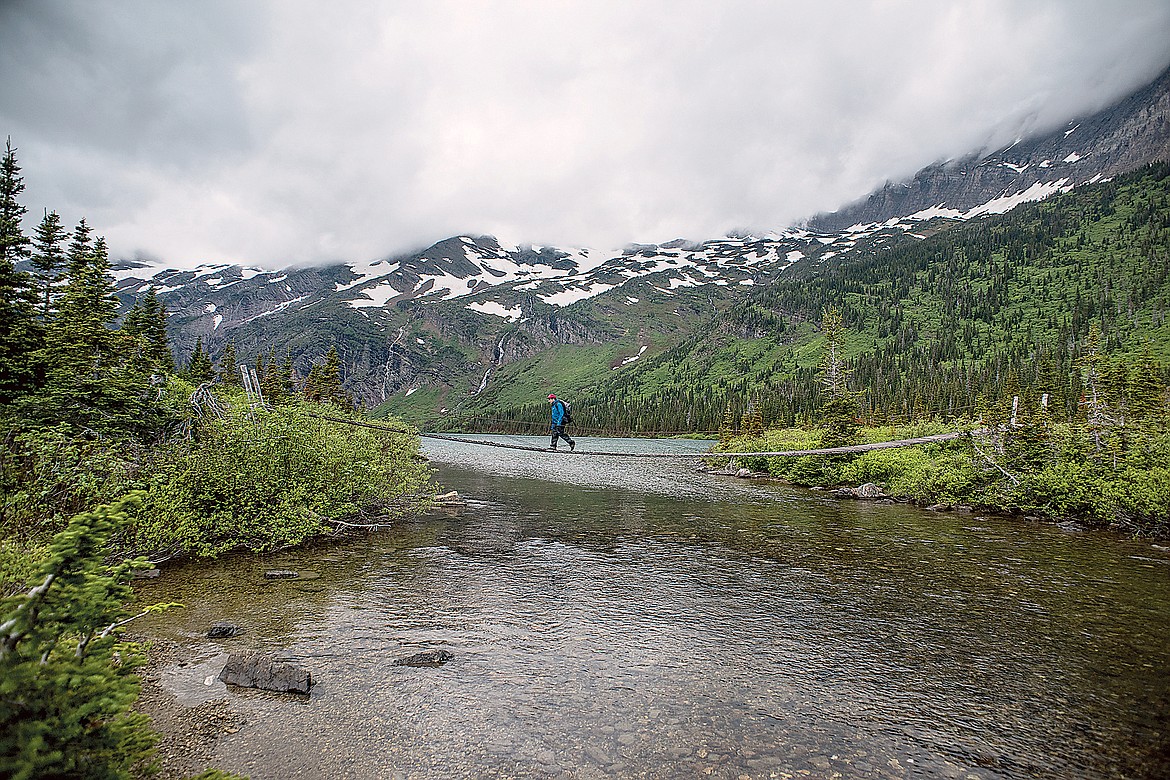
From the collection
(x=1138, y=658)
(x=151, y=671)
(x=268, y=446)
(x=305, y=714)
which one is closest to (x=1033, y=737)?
(x=1138, y=658)

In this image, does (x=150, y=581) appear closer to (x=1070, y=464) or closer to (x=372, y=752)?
(x=372, y=752)

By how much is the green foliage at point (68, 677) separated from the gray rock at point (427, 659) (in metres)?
7.94

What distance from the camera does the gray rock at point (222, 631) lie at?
13.5 meters

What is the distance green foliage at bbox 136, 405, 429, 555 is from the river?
4.21 feet

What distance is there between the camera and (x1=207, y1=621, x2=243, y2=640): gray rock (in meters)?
13.5

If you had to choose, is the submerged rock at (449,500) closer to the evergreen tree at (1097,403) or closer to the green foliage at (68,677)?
the green foliage at (68,677)

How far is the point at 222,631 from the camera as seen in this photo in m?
13.8

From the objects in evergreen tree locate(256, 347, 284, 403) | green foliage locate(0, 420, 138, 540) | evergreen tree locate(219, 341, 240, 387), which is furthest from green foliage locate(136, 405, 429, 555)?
evergreen tree locate(219, 341, 240, 387)

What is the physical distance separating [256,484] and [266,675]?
11.9 metres

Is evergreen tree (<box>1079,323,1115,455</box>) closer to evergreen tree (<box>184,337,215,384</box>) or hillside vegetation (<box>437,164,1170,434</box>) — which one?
hillside vegetation (<box>437,164,1170,434</box>)

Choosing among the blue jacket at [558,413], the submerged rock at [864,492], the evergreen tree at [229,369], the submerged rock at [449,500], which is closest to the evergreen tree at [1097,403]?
the submerged rock at [864,492]

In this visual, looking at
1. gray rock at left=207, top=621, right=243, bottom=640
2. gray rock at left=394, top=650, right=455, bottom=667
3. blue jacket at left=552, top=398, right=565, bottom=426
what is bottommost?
gray rock at left=207, top=621, right=243, bottom=640

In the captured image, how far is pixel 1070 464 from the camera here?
27984 millimetres

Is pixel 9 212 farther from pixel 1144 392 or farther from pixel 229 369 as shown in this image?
Answer: pixel 1144 392
